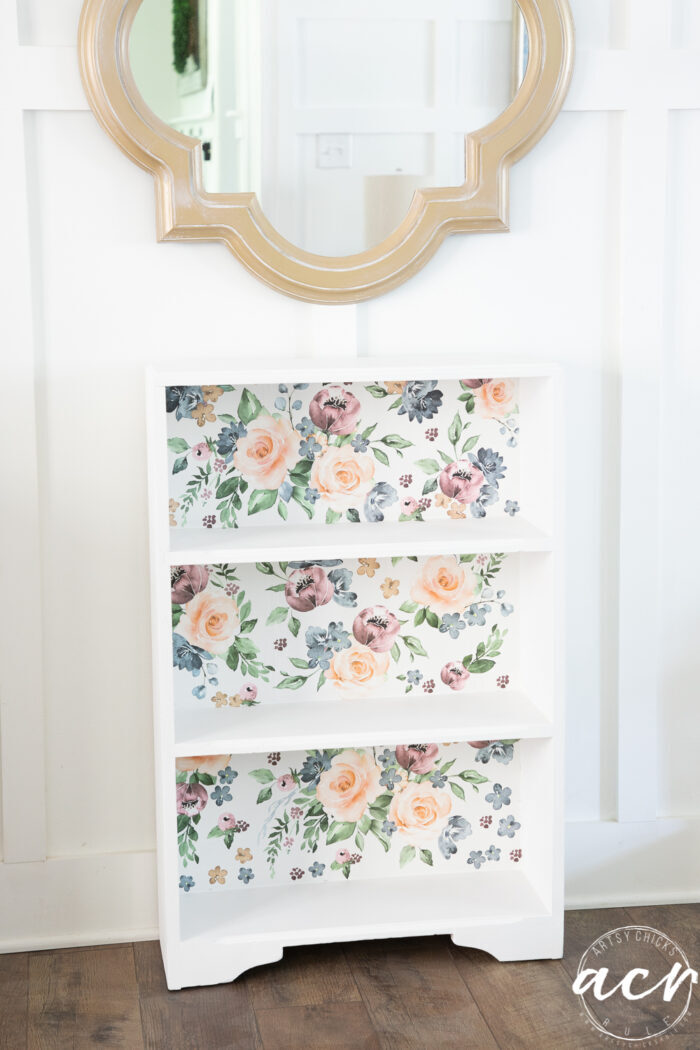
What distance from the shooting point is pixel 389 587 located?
2.26 metres

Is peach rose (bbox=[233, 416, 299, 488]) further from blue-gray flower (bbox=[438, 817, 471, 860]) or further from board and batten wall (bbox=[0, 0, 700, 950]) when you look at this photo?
blue-gray flower (bbox=[438, 817, 471, 860])

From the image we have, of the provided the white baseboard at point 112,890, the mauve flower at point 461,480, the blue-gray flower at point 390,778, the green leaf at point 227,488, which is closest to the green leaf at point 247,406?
the green leaf at point 227,488

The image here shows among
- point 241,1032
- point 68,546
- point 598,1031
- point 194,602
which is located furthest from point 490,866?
point 68,546

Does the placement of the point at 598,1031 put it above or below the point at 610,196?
below

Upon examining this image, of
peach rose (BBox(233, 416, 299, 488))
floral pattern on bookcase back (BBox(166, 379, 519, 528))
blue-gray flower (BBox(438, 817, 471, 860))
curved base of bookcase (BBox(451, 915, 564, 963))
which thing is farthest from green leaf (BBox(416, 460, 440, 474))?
curved base of bookcase (BBox(451, 915, 564, 963))

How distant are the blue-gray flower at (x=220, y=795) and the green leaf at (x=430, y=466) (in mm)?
681

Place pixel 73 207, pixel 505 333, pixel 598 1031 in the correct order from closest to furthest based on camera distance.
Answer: pixel 598 1031 < pixel 73 207 < pixel 505 333

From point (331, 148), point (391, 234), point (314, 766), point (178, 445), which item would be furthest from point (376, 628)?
point (331, 148)

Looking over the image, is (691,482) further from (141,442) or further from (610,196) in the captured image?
(141,442)

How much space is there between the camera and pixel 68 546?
2.20 m

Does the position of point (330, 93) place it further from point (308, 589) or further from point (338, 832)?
point (338, 832)

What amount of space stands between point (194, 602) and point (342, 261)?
0.65m

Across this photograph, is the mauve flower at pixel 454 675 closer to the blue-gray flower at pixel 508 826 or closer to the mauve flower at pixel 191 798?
the blue-gray flower at pixel 508 826

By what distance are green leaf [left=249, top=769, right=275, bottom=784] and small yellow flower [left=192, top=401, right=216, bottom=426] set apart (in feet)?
2.10
